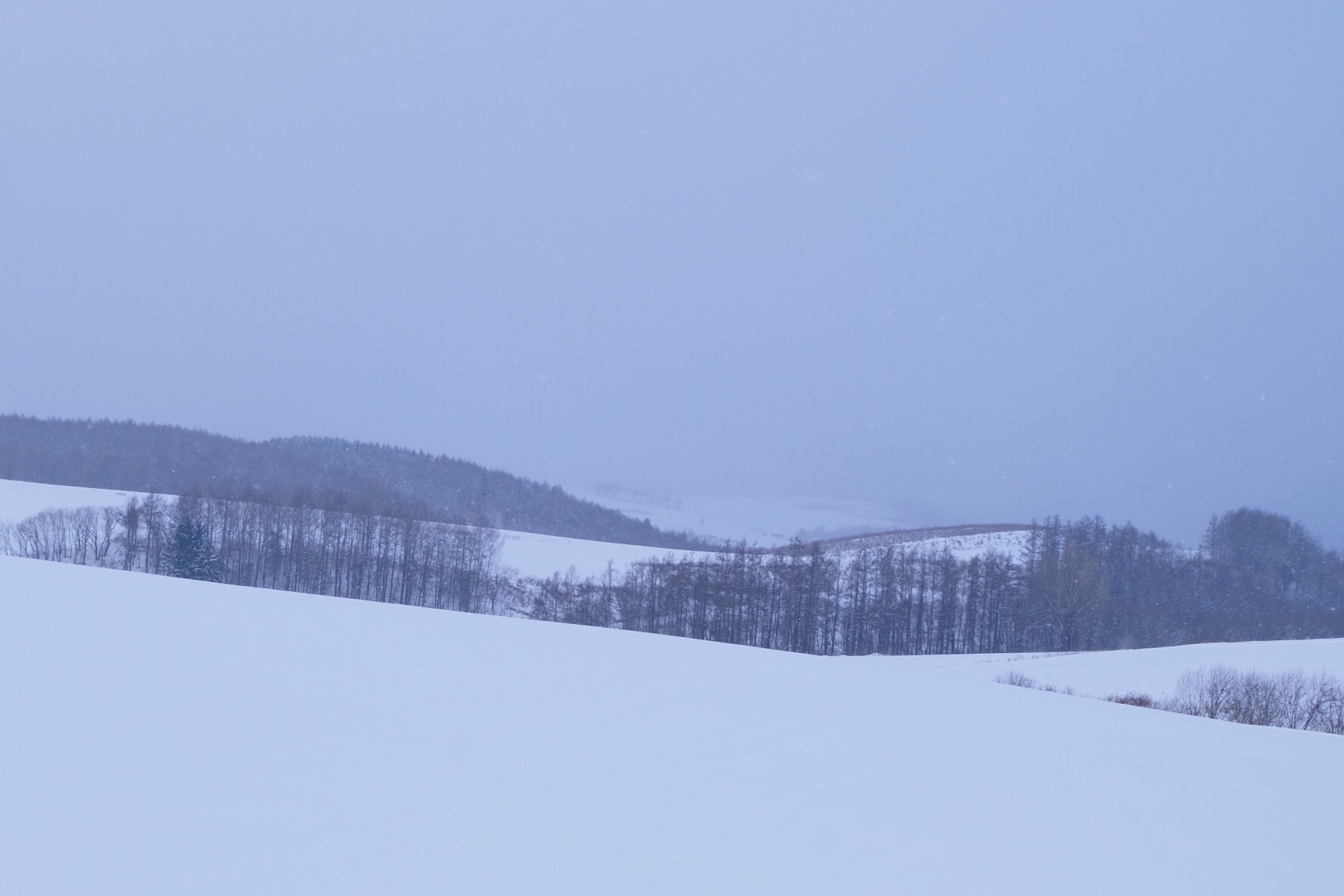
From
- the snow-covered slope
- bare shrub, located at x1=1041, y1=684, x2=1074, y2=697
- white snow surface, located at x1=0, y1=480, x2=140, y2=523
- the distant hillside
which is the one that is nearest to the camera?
bare shrub, located at x1=1041, y1=684, x2=1074, y2=697

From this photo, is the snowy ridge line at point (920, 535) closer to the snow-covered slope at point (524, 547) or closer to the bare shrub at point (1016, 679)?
the snow-covered slope at point (524, 547)

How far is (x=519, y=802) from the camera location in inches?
151

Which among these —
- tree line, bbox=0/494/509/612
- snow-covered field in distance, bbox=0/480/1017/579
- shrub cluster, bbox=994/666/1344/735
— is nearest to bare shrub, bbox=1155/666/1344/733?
shrub cluster, bbox=994/666/1344/735

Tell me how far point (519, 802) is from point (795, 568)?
43.7 m

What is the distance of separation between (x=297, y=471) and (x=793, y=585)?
47.1 metres

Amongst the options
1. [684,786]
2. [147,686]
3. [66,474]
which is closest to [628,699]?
[684,786]

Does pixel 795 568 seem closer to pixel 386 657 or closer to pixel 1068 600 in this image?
pixel 1068 600

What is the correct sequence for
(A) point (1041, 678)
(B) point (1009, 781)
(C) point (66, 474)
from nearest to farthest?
1. (B) point (1009, 781)
2. (A) point (1041, 678)
3. (C) point (66, 474)

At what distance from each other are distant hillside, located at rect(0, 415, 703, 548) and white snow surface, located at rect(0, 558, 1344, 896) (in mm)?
50336

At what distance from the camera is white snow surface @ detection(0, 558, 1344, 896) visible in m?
3.26

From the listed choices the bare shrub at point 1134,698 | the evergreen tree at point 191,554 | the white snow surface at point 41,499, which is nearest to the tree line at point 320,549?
the white snow surface at point 41,499

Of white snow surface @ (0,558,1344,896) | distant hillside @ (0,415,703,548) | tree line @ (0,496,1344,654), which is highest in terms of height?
distant hillside @ (0,415,703,548)

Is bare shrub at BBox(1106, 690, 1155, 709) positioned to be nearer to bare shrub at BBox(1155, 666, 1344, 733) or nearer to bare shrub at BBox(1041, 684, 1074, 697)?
bare shrub at BBox(1155, 666, 1344, 733)

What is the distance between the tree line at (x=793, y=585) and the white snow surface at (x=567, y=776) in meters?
35.5
